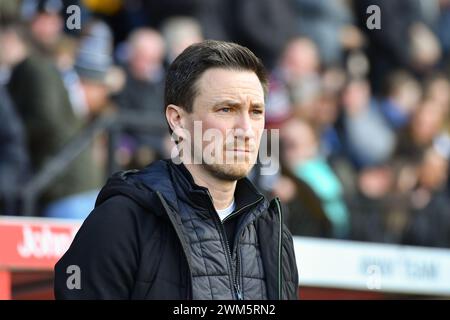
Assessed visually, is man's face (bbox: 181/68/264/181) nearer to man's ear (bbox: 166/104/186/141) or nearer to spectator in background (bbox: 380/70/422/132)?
man's ear (bbox: 166/104/186/141)

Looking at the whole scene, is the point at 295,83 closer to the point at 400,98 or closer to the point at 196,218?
the point at 400,98

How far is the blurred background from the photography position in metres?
6.84

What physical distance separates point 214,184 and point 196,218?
111 mm

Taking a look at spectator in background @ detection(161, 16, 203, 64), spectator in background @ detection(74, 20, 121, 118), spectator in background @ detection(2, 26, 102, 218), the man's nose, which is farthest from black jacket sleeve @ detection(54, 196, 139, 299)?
spectator in background @ detection(161, 16, 203, 64)

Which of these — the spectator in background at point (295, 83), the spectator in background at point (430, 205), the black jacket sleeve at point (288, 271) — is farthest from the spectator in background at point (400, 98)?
the black jacket sleeve at point (288, 271)

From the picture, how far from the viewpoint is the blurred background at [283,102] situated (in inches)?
269

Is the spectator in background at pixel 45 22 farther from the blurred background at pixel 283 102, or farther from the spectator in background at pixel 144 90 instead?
the spectator in background at pixel 144 90

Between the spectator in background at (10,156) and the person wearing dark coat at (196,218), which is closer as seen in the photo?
the person wearing dark coat at (196,218)

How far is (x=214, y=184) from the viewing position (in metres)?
3.02

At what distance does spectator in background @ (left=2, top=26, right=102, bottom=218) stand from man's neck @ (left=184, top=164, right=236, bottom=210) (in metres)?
3.88

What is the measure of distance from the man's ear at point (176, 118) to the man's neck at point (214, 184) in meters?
0.11

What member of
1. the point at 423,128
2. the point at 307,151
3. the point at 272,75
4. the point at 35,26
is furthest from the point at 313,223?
the point at 35,26

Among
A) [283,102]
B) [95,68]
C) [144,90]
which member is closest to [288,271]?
[95,68]

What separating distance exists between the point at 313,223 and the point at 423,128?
1800 millimetres
